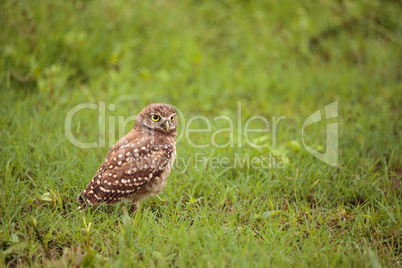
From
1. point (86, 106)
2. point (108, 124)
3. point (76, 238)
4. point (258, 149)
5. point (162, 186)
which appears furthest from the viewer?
point (86, 106)

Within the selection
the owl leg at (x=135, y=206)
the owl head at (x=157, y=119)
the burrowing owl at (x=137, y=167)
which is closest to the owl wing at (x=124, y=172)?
the burrowing owl at (x=137, y=167)

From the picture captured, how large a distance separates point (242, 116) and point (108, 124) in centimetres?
240

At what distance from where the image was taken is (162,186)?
3.94 metres

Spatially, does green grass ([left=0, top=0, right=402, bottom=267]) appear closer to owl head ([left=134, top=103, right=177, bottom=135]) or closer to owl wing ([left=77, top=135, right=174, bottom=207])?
owl wing ([left=77, top=135, right=174, bottom=207])

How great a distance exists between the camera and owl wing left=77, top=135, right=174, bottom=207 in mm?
3686

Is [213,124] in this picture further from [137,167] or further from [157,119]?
[137,167]

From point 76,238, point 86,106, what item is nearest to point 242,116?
point 86,106

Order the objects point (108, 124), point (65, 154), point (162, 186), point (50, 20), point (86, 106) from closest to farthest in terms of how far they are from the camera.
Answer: point (162, 186) → point (65, 154) → point (108, 124) → point (86, 106) → point (50, 20)

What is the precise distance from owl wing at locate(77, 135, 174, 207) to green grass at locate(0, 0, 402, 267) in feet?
0.82

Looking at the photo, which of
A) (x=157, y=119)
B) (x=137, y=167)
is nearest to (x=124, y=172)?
(x=137, y=167)

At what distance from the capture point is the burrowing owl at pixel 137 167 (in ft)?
12.1

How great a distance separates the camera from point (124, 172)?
3750mm

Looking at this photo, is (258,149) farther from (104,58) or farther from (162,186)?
(104,58)

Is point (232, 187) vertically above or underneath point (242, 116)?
underneath
